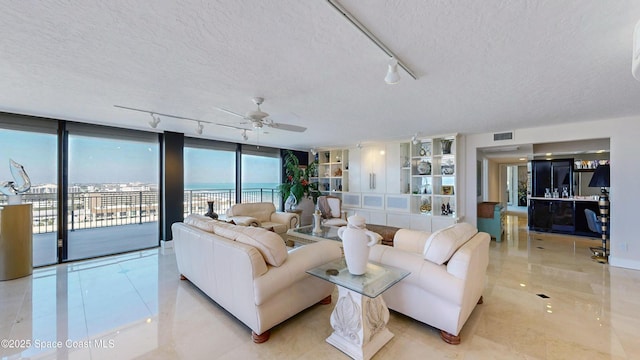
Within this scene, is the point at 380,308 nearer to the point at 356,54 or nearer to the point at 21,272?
the point at 356,54

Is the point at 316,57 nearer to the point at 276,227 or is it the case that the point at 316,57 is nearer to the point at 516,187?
the point at 276,227

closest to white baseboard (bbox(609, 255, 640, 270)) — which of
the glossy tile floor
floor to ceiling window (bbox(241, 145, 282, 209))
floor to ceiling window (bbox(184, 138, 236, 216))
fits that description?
the glossy tile floor

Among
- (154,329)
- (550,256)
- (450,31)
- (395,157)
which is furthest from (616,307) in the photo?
(154,329)

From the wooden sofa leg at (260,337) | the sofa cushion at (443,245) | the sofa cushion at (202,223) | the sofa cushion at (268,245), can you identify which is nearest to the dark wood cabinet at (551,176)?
the sofa cushion at (443,245)

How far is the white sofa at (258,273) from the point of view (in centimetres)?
205

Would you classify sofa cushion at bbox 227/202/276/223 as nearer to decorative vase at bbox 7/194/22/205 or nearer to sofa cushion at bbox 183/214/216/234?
sofa cushion at bbox 183/214/216/234

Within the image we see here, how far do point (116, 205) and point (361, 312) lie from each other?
6.99 meters

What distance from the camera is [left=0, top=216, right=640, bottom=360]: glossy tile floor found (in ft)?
6.51

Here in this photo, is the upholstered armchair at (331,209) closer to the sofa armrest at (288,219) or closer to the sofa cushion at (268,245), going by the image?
the sofa armrest at (288,219)

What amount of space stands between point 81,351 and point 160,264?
2191 millimetres

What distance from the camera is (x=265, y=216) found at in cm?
541

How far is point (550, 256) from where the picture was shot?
452 cm

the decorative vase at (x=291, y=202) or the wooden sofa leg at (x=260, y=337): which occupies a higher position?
the decorative vase at (x=291, y=202)

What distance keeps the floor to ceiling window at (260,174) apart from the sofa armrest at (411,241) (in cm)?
496
